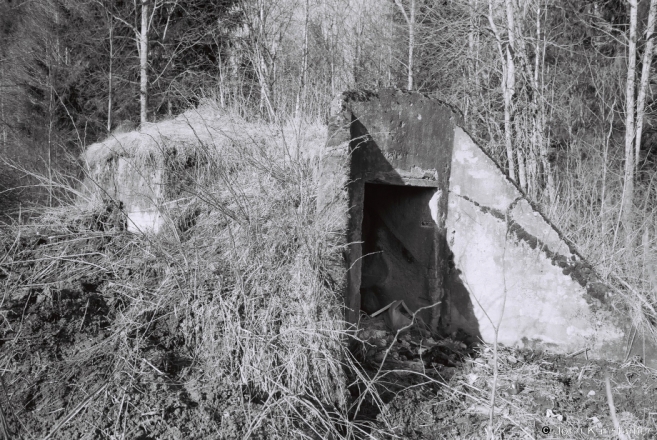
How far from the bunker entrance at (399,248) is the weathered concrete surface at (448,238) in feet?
0.04

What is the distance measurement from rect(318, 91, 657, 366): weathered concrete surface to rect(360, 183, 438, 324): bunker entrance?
0.5 inches

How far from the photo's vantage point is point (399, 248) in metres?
6.08

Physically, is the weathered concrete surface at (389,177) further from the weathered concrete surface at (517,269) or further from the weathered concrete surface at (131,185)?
the weathered concrete surface at (131,185)

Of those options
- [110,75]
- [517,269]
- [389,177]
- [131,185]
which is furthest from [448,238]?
[110,75]

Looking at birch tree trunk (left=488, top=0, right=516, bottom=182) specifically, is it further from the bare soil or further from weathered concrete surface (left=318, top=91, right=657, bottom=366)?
the bare soil

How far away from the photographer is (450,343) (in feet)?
18.0

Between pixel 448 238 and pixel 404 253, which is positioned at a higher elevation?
pixel 448 238

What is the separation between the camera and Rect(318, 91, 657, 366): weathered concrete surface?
500 centimetres

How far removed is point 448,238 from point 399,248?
0.58 m

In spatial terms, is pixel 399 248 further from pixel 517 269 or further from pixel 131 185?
pixel 131 185

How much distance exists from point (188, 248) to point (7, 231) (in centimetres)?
190

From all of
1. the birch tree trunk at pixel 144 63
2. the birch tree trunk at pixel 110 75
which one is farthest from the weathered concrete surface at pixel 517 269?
the birch tree trunk at pixel 110 75

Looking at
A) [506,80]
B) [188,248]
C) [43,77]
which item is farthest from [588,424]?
[43,77]

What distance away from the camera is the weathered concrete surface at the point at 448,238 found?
16.4ft
